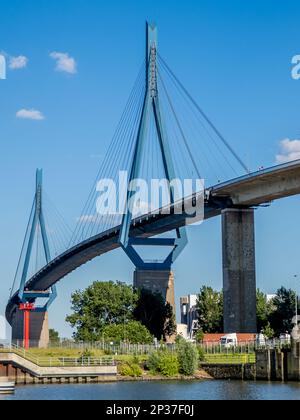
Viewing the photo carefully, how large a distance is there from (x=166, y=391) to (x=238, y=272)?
32.2 m

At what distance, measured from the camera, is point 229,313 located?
274 ft

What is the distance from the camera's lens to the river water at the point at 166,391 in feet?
158

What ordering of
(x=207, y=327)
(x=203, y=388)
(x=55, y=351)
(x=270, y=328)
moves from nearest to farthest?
(x=203, y=388), (x=55, y=351), (x=270, y=328), (x=207, y=327)

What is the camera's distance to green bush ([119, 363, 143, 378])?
65375 mm

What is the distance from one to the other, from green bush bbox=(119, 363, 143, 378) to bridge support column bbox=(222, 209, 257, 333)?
18.8 m

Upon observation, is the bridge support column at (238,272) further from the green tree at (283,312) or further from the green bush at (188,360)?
the green bush at (188,360)

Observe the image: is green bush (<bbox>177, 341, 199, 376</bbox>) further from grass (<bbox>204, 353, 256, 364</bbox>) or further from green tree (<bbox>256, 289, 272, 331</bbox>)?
green tree (<bbox>256, 289, 272, 331</bbox>)

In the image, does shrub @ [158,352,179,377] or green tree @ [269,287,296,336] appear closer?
shrub @ [158,352,179,377]

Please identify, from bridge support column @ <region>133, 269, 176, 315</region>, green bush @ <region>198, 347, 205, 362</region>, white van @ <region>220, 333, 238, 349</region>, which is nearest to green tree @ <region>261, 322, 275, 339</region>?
white van @ <region>220, 333, 238, 349</region>

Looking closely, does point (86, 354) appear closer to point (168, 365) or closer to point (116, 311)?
point (168, 365)

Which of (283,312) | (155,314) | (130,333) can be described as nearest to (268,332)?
(283,312)

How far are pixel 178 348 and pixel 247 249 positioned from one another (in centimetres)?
1670

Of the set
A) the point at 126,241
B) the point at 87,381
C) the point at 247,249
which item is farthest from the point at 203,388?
the point at 126,241
